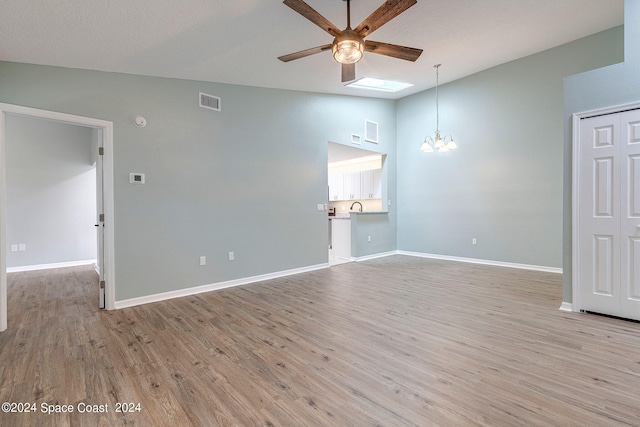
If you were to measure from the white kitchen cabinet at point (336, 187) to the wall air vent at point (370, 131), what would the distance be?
6.14 ft

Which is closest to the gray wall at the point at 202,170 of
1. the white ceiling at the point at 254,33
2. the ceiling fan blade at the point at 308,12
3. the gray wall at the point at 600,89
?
the white ceiling at the point at 254,33

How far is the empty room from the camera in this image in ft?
6.11

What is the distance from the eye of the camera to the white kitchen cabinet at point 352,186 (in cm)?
767

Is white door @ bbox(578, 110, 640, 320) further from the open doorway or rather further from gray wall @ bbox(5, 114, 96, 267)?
gray wall @ bbox(5, 114, 96, 267)

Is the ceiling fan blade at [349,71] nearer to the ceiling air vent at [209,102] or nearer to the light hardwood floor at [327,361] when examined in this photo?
the ceiling air vent at [209,102]

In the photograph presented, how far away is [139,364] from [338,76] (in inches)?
173

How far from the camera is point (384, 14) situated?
218 centimetres

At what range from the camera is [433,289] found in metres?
3.99

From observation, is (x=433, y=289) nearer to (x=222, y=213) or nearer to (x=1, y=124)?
(x=222, y=213)

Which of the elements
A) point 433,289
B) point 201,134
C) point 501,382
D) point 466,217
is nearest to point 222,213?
point 201,134

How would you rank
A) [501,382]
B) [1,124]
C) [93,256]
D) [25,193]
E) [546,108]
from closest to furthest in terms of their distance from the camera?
[501,382] < [1,124] < [546,108] < [25,193] < [93,256]

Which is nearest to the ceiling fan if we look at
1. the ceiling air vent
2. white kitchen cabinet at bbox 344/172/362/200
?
the ceiling air vent

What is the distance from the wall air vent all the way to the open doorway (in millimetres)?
283

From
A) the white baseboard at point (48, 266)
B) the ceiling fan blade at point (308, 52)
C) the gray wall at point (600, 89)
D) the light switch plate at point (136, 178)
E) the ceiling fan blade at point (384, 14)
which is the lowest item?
the white baseboard at point (48, 266)
